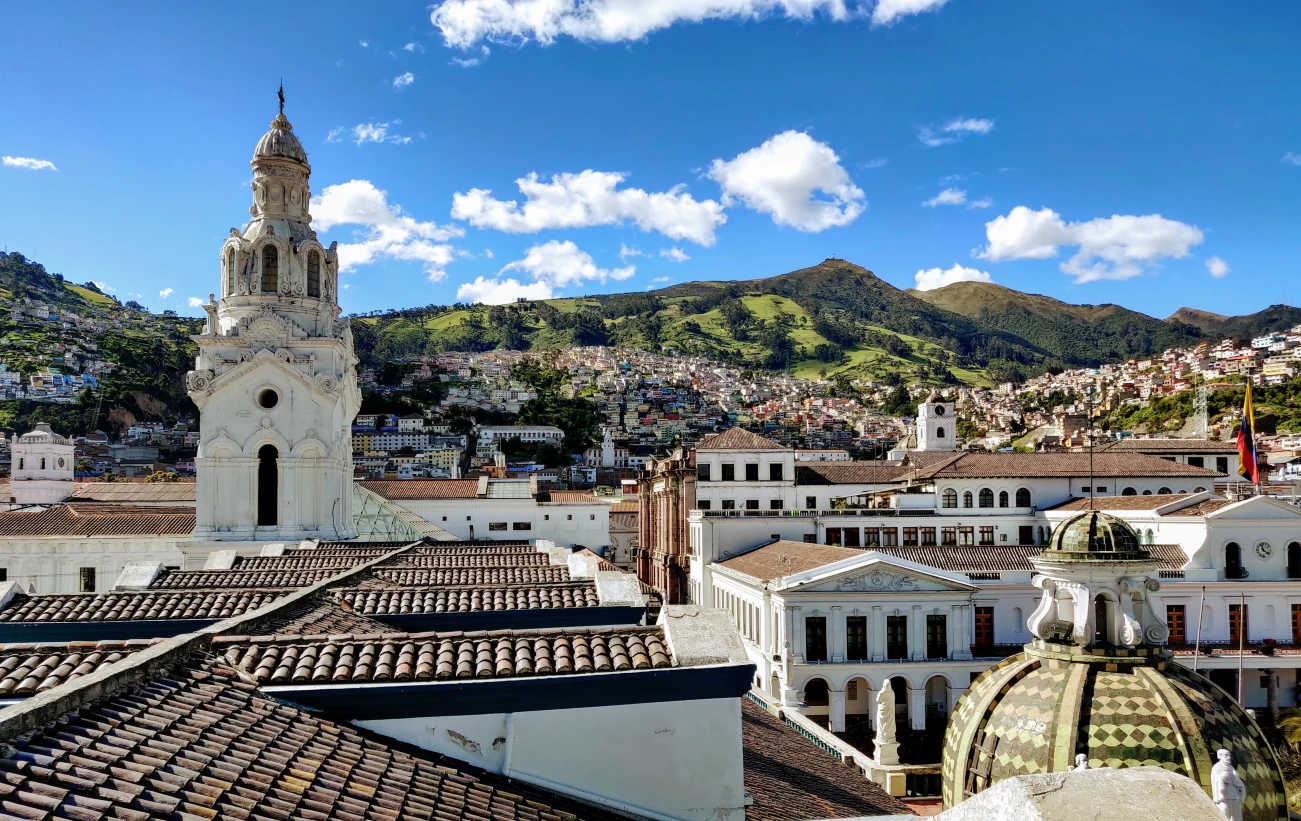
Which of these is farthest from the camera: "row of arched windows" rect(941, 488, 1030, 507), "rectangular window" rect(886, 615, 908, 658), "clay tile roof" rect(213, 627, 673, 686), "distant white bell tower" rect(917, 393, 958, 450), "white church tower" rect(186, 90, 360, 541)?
"distant white bell tower" rect(917, 393, 958, 450)

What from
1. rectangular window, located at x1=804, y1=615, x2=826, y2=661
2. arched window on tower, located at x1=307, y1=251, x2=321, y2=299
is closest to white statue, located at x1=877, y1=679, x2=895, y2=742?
rectangular window, located at x1=804, y1=615, x2=826, y2=661

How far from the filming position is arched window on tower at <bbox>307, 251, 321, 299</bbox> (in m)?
25.6

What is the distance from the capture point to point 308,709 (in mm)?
5953

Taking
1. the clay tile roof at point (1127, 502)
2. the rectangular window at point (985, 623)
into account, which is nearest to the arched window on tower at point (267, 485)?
the rectangular window at point (985, 623)

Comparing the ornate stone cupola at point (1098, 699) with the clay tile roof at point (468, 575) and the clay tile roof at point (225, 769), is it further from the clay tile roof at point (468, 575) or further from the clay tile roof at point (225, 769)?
the clay tile roof at point (225, 769)

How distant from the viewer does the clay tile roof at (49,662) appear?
5.76m

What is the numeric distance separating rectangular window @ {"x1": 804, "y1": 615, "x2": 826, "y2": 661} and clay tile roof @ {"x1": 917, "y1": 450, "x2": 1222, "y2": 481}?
50.0 ft

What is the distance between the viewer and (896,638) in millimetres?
33656

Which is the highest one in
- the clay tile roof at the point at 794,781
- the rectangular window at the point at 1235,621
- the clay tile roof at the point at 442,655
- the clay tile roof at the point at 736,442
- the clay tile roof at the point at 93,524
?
the clay tile roof at the point at 736,442

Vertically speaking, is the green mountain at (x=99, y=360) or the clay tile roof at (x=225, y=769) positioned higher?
the green mountain at (x=99, y=360)

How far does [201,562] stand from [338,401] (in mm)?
5399

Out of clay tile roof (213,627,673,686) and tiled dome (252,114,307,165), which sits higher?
tiled dome (252,114,307,165)

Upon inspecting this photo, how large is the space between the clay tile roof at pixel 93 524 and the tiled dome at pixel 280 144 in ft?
Answer: 38.5

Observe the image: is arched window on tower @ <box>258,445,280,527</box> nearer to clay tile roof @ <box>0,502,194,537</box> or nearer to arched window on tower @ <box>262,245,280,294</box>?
arched window on tower @ <box>262,245,280,294</box>
